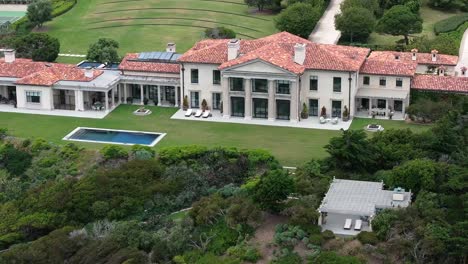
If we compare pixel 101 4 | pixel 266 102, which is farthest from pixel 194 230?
pixel 101 4

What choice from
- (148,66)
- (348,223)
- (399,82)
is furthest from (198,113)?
(348,223)

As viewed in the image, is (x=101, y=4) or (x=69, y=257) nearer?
(x=69, y=257)

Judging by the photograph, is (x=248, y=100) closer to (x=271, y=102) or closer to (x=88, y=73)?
(x=271, y=102)

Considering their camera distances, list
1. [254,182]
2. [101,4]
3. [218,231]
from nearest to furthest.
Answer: [218,231] → [254,182] → [101,4]

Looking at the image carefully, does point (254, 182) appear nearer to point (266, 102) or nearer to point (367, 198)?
point (367, 198)

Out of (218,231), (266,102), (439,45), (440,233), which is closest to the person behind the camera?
(440,233)

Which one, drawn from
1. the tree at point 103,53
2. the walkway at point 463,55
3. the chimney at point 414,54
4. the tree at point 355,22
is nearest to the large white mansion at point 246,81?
the chimney at point 414,54
